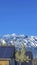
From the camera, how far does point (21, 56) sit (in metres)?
77.1

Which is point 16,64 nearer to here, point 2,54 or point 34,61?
point 2,54

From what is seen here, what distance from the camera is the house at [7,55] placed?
64.6m

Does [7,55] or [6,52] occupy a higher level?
[6,52]

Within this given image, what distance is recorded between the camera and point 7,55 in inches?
2581

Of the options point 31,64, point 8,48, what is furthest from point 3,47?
point 31,64

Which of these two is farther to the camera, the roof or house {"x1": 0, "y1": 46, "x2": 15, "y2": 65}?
the roof

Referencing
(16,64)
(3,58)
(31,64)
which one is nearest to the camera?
(3,58)

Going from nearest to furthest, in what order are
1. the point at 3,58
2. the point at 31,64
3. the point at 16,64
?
1. the point at 3,58
2. the point at 16,64
3. the point at 31,64

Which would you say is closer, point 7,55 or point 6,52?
point 7,55

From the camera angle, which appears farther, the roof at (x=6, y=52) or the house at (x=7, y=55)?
the roof at (x=6, y=52)

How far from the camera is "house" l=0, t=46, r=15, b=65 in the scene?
64.6 m

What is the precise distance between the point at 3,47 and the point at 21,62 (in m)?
10.9

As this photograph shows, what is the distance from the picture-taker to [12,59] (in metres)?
67.9

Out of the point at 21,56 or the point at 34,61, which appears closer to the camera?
the point at 21,56
